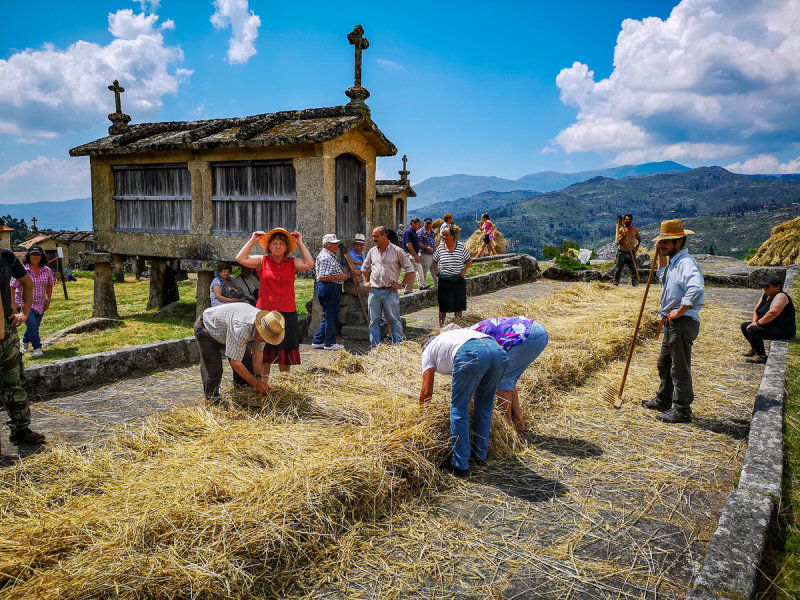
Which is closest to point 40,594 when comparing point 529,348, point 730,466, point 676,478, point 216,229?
point 529,348

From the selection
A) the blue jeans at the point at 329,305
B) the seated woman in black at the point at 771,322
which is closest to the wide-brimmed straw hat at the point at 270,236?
the blue jeans at the point at 329,305

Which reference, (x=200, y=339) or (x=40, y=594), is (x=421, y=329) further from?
(x=40, y=594)

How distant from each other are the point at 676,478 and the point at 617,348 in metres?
4.26

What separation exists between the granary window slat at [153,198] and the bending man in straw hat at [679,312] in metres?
10.4

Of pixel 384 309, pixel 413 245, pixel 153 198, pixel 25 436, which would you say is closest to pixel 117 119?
pixel 153 198

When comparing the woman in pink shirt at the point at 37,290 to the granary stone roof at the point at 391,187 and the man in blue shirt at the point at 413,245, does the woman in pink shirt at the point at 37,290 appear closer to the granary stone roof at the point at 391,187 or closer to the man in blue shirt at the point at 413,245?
the man in blue shirt at the point at 413,245

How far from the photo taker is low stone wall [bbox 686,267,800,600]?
300cm

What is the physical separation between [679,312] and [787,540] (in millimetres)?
2437

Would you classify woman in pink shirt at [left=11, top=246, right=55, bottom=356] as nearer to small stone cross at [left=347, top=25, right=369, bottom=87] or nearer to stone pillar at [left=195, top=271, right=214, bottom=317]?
stone pillar at [left=195, top=271, right=214, bottom=317]

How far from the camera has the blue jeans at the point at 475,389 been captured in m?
4.30

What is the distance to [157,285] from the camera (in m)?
15.8

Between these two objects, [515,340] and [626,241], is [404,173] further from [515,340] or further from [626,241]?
[515,340]

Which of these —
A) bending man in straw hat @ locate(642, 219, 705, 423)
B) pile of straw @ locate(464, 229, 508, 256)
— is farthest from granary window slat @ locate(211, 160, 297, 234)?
pile of straw @ locate(464, 229, 508, 256)

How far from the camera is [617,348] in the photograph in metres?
8.52
